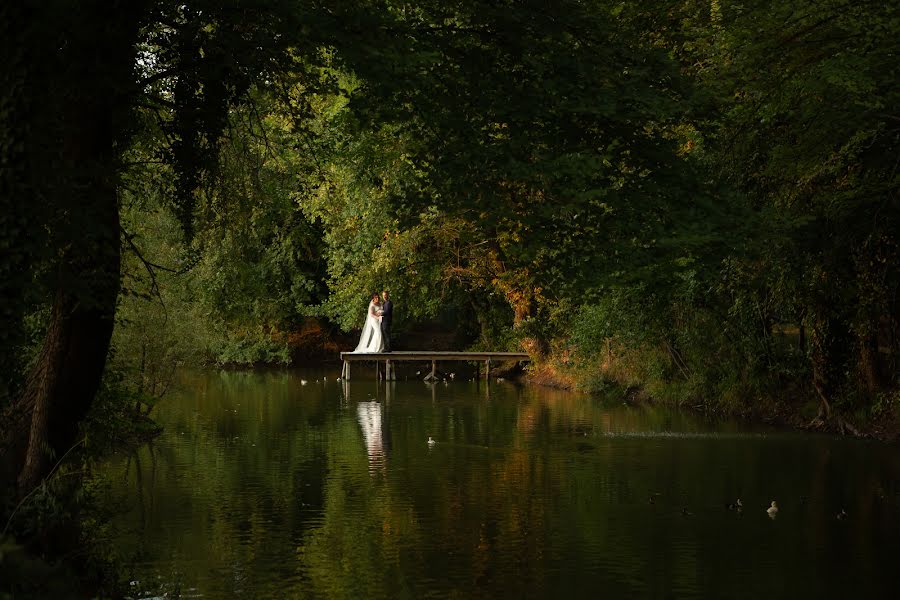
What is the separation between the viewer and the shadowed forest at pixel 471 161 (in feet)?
38.4

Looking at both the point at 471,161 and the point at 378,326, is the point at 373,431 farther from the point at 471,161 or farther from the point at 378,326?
the point at 378,326

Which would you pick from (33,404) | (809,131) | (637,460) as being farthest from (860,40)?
(33,404)

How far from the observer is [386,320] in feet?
131

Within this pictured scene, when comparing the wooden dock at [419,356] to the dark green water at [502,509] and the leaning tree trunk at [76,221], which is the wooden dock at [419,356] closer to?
the dark green water at [502,509]

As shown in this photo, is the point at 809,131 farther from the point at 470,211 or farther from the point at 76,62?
the point at 76,62

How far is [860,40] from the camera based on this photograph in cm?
1898

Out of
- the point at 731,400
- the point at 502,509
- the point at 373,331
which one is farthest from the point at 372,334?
the point at 502,509

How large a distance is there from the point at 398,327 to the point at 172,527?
3295 cm

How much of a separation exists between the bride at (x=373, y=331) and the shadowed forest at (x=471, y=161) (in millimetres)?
14305

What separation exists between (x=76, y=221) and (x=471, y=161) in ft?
14.0

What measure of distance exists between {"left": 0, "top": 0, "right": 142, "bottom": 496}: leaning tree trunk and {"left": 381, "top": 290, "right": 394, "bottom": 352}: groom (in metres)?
25.9

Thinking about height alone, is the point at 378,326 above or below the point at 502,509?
above

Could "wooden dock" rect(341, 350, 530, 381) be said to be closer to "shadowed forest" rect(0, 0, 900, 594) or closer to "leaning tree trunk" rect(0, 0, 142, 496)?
"shadowed forest" rect(0, 0, 900, 594)

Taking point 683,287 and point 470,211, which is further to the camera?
point 683,287
